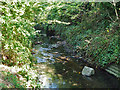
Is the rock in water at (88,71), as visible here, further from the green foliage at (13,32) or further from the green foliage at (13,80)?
the green foliage at (13,80)

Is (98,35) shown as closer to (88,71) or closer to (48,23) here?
(88,71)

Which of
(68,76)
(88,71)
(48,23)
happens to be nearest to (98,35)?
(88,71)

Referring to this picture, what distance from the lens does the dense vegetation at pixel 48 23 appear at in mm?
3584

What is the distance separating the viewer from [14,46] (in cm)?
383

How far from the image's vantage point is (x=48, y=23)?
184 inches

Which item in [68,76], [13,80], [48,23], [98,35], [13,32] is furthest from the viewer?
[98,35]

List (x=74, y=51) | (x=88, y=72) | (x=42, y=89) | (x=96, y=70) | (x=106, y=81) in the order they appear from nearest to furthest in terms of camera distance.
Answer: (x=42, y=89)
(x=106, y=81)
(x=88, y=72)
(x=96, y=70)
(x=74, y=51)

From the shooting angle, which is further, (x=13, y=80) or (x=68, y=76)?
(x=68, y=76)

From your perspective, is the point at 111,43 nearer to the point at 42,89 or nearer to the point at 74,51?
the point at 74,51

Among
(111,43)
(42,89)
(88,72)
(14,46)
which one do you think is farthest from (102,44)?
(14,46)

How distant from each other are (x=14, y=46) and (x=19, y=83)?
110 cm

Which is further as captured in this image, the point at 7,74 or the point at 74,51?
the point at 74,51

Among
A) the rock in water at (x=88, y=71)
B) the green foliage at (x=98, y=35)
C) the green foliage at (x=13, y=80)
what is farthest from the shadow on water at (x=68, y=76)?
the green foliage at (x=13, y=80)

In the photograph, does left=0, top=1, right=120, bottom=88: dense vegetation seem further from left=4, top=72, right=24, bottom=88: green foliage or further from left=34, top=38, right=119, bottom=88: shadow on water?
left=34, top=38, right=119, bottom=88: shadow on water
